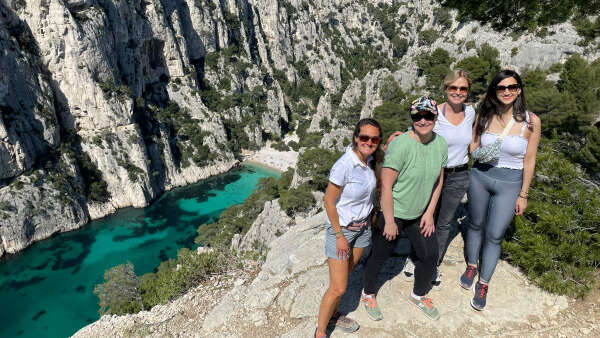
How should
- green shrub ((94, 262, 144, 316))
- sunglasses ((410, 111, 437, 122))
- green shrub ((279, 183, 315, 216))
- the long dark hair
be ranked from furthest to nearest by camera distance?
green shrub ((279, 183, 315, 216)), green shrub ((94, 262, 144, 316)), the long dark hair, sunglasses ((410, 111, 437, 122))

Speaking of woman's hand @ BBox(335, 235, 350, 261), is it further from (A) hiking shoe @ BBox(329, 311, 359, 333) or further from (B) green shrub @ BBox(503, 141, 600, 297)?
(B) green shrub @ BBox(503, 141, 600, 297)

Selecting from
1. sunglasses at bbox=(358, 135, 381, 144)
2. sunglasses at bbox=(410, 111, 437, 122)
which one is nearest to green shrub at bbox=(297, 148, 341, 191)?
sunglasses at bbox=(410, 111, 437, 122)

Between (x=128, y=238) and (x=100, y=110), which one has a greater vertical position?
(x=100, y=110)

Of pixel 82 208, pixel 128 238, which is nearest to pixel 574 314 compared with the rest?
pixel 128 238

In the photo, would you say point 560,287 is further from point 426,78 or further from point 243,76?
point 243,76

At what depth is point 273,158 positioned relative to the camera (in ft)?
178

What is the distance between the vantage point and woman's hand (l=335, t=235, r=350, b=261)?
278 cm

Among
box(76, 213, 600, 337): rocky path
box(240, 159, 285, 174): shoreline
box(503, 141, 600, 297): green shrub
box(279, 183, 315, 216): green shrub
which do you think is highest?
box(503, 141, 600, 297): green shrub

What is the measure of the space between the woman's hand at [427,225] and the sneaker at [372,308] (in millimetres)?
1050

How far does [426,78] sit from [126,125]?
3714 cm

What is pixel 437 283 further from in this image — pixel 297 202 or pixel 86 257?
pixel 86 257

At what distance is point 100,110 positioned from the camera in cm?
3812

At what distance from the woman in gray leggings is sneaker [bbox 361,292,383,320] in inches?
45.9

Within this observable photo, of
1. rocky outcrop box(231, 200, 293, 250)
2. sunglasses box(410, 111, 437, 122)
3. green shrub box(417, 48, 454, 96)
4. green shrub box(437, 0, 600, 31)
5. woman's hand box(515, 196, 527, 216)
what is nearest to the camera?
sunglasses box(410, 111, 437, 122)
